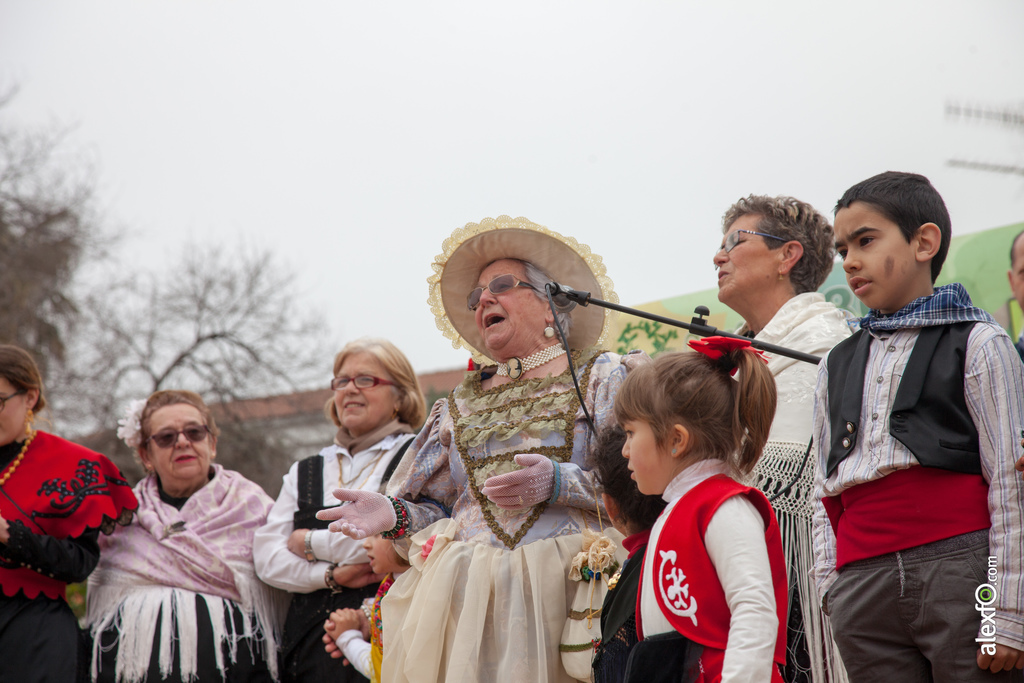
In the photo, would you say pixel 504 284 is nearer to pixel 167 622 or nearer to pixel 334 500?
pixel 334 500

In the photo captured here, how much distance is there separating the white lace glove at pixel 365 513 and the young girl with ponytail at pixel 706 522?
3.71ft

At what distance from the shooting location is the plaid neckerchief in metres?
2.44

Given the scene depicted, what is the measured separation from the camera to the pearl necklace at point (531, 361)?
11.2 ft

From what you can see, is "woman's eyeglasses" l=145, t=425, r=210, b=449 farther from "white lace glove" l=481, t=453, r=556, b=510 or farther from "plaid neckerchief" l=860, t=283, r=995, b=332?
"plaid neckerchief" l=860, t=283, r=995, b=332

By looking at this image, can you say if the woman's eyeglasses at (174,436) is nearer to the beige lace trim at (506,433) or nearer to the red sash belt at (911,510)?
the beige lace trim at (506,433)

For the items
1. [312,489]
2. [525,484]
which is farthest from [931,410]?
[312,489]

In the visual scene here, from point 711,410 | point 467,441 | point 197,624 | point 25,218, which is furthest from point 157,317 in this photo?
point 711,410

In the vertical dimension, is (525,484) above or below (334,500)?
above

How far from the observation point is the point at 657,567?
2.22 meters

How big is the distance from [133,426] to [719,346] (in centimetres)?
353

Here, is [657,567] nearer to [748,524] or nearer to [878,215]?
[748,524]

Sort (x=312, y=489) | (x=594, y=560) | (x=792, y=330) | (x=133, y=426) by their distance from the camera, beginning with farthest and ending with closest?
(x=133, y=426)
(x=312, y=489)
(x=792, y=330)
(x=594, y=560)

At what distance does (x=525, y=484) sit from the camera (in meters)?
2.84

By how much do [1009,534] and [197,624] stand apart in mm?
3466
